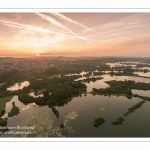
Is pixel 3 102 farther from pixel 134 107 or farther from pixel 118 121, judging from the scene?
pixel 134 107

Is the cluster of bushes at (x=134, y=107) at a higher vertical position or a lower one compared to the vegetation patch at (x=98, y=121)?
higher

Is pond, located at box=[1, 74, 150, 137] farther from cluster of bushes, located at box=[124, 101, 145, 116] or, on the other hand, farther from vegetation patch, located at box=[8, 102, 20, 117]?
vegetation patch, located at box=[8, 102, 20, 117]

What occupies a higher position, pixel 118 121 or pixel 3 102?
pixel 3 102

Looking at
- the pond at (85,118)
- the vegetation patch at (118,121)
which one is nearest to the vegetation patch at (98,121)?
the pond at (85,118)

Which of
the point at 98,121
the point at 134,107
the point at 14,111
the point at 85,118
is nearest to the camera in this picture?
the point at 98,121

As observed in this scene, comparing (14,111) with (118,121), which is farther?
(14,111)

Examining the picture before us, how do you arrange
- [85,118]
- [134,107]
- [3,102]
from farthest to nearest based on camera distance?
[3,102]
[134,107]
[85,118]

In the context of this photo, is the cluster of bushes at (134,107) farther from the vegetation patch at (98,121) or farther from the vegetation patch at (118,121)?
the vegetation patch at (98,121)

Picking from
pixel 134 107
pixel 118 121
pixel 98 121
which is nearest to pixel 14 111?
pixel 98 121
